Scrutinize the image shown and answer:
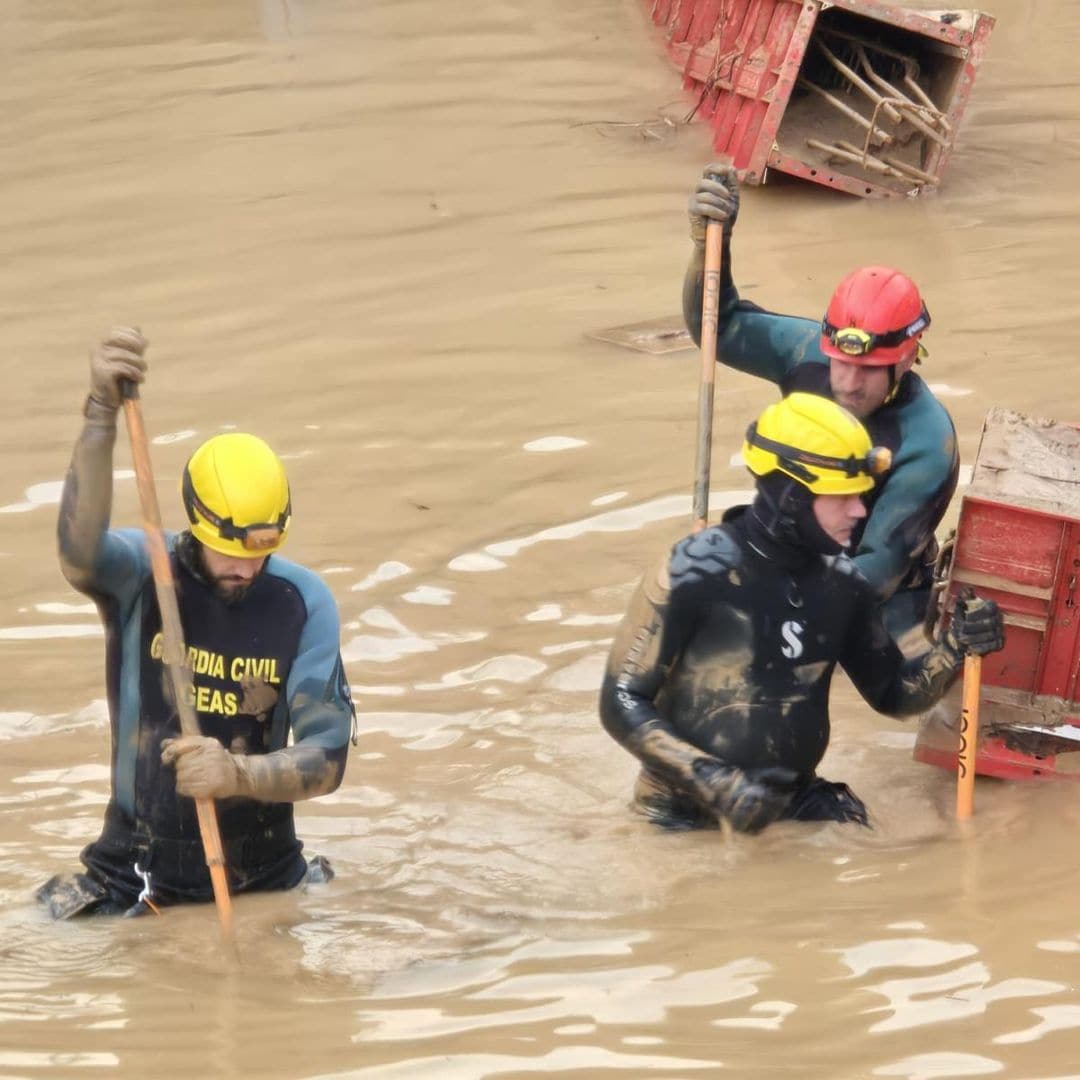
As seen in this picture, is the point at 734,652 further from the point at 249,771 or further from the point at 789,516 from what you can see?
the point at 249,771

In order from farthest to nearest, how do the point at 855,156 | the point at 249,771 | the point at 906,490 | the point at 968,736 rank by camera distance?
the point at 855,156
the point at 906,490
the point at 968,736
the point at 249,771

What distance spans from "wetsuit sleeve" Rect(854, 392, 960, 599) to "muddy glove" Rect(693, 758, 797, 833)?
1083mm

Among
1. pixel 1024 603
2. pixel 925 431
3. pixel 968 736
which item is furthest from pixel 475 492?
pixel 968 736

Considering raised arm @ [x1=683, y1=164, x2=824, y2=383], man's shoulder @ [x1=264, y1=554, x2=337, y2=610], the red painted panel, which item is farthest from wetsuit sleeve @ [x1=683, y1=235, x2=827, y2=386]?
man's shoulder @ [x1=264, y1=554, x2=337, y2=610]

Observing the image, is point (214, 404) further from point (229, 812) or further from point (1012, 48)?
point (1012, 48)

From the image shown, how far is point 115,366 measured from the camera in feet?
16.2

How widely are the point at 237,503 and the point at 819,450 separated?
1.53 m

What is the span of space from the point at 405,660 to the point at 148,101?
22.5 ft

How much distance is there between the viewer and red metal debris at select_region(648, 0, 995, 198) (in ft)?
39.3

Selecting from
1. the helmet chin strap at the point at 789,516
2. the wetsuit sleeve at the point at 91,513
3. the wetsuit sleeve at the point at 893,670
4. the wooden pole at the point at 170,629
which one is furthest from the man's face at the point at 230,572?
the wetsuit sleeve at the point at 893,670

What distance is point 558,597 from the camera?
8.17 m

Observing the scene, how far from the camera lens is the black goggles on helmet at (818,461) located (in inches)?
209

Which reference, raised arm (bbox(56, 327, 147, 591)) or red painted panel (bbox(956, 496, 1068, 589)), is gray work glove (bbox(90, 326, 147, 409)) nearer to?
raised arm (bbox(56, 327, 147, 591))

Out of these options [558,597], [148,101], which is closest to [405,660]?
[558,597]
